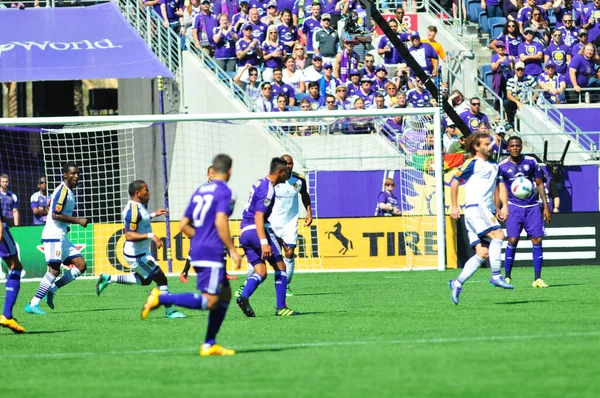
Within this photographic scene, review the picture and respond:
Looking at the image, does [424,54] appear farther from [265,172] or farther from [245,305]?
[245,305]

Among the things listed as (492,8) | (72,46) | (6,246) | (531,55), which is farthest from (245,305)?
(492,8)

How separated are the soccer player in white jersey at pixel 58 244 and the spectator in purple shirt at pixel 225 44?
13.9m

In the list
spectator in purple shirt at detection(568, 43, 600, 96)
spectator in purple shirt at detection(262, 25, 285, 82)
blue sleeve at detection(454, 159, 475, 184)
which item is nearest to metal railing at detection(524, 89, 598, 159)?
spectator in purple shirt at detection(568, 43, 600, 96)

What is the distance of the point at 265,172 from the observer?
27797 mm

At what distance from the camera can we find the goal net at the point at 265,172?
2480 cm

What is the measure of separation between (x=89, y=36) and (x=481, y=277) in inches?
506

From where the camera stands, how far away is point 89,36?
96.3ft

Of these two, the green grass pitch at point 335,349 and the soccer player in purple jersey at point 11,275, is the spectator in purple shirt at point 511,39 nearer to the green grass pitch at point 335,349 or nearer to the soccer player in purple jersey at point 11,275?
the green grass pitch at point 335,349

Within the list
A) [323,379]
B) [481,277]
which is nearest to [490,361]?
[323,379]

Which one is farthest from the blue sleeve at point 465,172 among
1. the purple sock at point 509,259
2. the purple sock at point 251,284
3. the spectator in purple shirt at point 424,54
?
the spectator in purple shirt at point 424,54

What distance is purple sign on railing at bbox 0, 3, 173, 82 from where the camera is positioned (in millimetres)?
27938

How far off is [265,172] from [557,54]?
8.60 m

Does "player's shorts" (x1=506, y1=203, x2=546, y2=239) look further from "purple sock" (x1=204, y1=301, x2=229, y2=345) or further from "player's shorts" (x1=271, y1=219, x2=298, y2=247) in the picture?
"purple sock" (x1=204, y1=301, x2=229, y2=345)

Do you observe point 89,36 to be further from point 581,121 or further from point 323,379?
point 323,379
